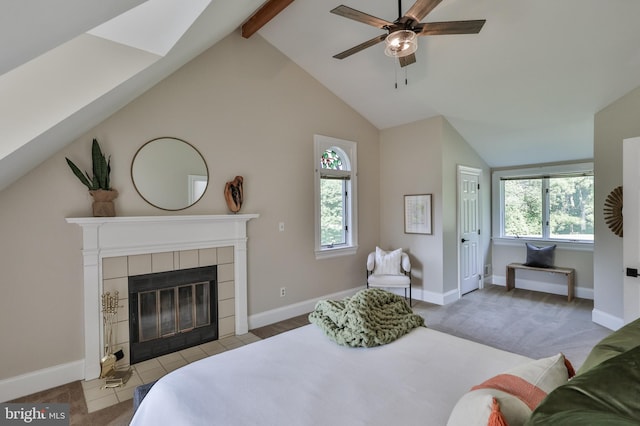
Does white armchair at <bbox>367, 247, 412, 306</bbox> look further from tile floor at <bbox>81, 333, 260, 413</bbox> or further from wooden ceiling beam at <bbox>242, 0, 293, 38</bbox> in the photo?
wooden ceiling beam at <bbox>242, 0, 293, 38</bbox>

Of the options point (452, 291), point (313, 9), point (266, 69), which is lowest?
point (452, 291)

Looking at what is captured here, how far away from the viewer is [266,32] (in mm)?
3775

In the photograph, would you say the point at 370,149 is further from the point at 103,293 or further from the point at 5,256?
the point at 5,256

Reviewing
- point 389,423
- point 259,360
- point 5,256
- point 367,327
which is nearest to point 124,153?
point 5,256

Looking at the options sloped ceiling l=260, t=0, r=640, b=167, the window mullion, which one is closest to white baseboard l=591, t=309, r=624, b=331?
the window mullion

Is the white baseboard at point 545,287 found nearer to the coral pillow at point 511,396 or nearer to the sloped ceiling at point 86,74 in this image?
the coral pillow at point 511,396

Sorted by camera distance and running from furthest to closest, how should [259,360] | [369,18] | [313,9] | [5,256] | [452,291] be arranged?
[452,291] → [313,9] → [5,256] → [369,18] → [259,360]

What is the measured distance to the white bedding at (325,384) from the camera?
3.97 ft

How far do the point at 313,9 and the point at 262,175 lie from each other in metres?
1.86

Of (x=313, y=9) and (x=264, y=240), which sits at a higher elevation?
(x=313, y=9)

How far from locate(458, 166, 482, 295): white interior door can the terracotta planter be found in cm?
442

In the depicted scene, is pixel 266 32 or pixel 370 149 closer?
pixel 266 32

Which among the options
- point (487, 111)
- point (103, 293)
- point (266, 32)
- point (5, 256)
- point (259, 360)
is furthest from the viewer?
point (487, 111)

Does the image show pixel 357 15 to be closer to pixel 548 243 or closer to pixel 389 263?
pixel 389 263
